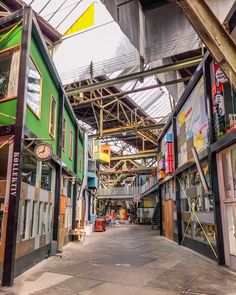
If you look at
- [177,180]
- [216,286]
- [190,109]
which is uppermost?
[190,109]

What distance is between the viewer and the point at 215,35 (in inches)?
157

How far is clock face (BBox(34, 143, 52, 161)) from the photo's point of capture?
25.4 ft

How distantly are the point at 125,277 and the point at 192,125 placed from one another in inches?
279

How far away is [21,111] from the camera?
23.2ft

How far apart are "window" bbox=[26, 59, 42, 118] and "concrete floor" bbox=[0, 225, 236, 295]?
187 inches

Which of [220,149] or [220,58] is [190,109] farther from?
[220,58]

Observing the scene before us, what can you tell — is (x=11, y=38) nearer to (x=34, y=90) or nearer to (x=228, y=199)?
(x=34, y=90)

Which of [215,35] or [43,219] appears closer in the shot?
[215,35]

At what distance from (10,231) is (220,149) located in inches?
255

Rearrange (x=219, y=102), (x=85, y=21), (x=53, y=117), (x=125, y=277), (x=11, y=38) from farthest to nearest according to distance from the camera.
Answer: (x=85, y=21)
(x=53, y=117)
(x=219, y=102)
(x=11, y=38)
(x=125, y=277)

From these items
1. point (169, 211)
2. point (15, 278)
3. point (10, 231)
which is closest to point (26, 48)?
point (10, 231)

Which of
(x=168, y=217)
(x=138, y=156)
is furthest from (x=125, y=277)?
(x=138, y=156)

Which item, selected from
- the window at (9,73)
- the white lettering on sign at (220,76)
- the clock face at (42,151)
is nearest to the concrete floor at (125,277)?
the clock face at (42,151)

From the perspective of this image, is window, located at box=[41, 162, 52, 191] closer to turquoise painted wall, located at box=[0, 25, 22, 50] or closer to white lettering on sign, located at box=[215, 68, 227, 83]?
turquoise painted wall, located at box=[0, 25, 22, 50]
